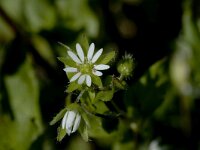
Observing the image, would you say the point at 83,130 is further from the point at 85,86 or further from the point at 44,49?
the point at 44,49

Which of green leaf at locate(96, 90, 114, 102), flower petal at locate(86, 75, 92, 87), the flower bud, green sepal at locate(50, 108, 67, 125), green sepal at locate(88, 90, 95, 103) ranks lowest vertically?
green sepal at locate(50, 108, 67, 125)

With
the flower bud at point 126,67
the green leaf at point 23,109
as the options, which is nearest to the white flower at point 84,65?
the flower bud at point 126,67

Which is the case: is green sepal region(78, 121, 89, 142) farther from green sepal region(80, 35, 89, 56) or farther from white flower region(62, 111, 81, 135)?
green sepal region(80, 35, 89, 56)

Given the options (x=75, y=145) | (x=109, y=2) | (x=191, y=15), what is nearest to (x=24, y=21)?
(x=109, y=2)

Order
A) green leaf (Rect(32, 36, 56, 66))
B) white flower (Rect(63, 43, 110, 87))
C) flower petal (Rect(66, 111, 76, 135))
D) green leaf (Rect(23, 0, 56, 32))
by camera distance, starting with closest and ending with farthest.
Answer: flower petal (Rect(66, 111, 76, 135)), white flower (Rect(63, 43, 110, 87)), green leaf (Rect(23, 0, 56, 32)), green leaf (Rect(32, 36, 56, 66))

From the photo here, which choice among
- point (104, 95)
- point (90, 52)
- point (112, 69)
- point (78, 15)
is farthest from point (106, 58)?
point (78, 15)

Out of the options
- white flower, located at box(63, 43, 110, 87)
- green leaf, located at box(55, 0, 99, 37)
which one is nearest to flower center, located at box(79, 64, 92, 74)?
white flower, located at box(63, 43, 110, 87)

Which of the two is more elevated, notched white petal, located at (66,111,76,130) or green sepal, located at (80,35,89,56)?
green sepal, located at (80,35,89,56)

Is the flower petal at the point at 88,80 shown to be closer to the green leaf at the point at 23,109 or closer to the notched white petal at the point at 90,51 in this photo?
the notched white petal at the point at 90,51
